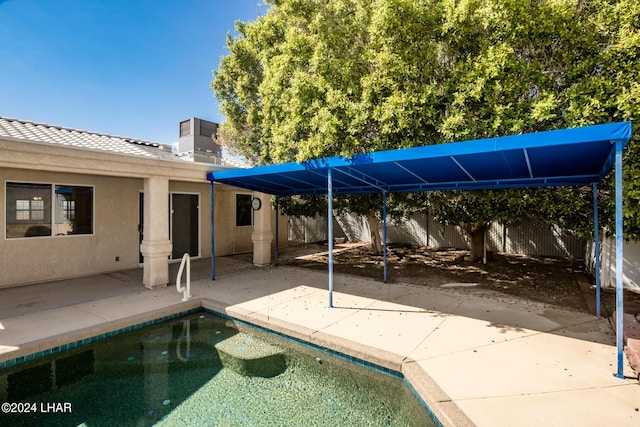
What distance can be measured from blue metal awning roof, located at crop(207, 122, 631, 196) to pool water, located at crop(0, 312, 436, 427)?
3.03 metres

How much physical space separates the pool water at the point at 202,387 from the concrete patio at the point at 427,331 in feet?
0.84

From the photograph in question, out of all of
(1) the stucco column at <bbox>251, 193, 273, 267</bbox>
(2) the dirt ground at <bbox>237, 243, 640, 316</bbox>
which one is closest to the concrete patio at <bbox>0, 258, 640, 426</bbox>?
(2) the dirt ground at <bbox>237, 243, 640, 316</bbox>

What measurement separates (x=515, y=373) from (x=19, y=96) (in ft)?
59.2

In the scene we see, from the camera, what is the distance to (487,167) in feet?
16.3

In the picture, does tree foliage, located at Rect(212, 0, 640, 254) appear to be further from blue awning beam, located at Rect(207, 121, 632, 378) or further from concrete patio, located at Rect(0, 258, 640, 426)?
concrete patio, located at Rect(0, 258, 640, 426)

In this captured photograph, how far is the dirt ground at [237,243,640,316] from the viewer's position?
6.47 m

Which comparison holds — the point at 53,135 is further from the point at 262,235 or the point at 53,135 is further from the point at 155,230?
the point at 262,235

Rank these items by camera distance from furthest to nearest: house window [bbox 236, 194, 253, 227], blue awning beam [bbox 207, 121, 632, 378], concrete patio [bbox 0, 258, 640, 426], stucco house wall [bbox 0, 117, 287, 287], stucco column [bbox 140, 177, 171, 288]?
house window [bbox 236, 194, 253, 227] → stucco column [bbox 140, 177, 171, 288] → stucco house wall [bbox 0, 117, 287, 287] → blue awning beam [bbox 207, 121, 632, 378] → concrete patio [bbox 0, 258, 640, 426]

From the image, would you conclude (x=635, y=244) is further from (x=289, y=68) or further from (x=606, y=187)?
(x=289, y=68)

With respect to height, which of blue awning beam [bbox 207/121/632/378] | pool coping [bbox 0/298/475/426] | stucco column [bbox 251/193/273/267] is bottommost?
pool coping [bbox 0/298/475/426]

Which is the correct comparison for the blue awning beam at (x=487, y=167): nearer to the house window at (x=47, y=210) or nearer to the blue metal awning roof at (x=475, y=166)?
the blue metal awning roof at (x=475, y=166)

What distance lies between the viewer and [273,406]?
3283mm

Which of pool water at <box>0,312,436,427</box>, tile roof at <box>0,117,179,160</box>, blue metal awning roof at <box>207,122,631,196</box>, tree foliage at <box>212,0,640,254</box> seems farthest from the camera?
tile roof at <box>0,117,179,160</box>

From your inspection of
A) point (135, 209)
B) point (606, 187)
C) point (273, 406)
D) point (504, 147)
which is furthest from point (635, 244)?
point (135, 209)
